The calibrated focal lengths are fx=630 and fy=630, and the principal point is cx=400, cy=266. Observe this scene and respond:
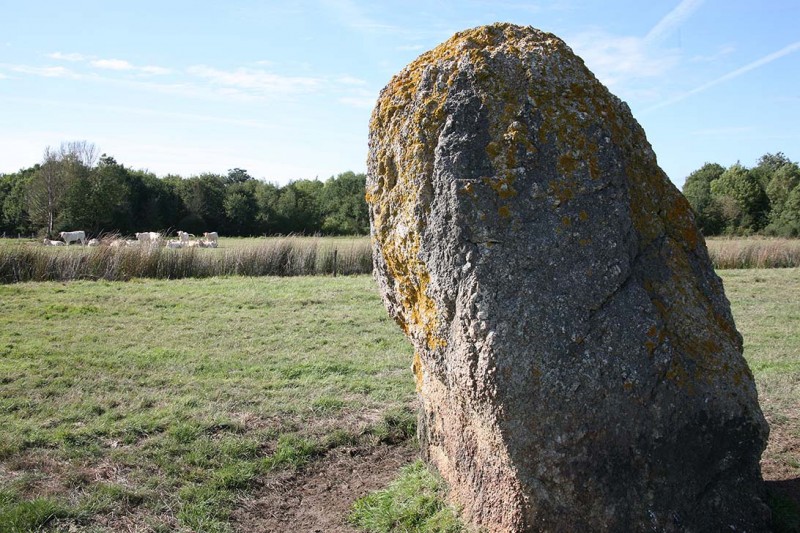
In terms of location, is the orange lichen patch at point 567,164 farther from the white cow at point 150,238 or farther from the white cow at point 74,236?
the white cow at point 74,236

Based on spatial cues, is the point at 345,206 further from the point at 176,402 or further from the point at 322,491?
the point at 322,491

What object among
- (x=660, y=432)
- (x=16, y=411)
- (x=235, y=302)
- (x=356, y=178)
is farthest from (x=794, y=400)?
(x=356, y=178)

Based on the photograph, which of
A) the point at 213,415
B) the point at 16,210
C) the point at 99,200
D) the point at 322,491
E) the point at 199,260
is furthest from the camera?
the point at 99,200

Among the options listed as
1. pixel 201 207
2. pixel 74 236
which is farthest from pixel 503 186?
pixel 201 207

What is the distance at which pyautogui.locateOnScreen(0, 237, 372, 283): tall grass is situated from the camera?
54.0 feet

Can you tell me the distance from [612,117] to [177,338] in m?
7.55

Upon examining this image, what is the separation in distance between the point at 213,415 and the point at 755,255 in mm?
22600

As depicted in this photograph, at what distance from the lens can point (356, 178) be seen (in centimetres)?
6456

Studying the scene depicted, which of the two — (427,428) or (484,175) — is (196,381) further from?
(484,175)

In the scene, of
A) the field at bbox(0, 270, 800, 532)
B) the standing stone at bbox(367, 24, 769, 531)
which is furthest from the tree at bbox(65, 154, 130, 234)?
the standing stone at bbox(367, 24, 769, 531)

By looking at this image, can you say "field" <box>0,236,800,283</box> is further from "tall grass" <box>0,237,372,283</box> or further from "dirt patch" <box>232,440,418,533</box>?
"dirt patch" <box>232,440,418,533</box>

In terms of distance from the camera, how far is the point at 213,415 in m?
6.12

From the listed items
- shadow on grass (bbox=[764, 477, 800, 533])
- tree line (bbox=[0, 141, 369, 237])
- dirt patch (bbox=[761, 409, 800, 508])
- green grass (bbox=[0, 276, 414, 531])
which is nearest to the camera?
shadow on grass (bbox=[764, 477, 800, 533])

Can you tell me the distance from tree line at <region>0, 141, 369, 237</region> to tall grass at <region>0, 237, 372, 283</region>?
24.5 metres
